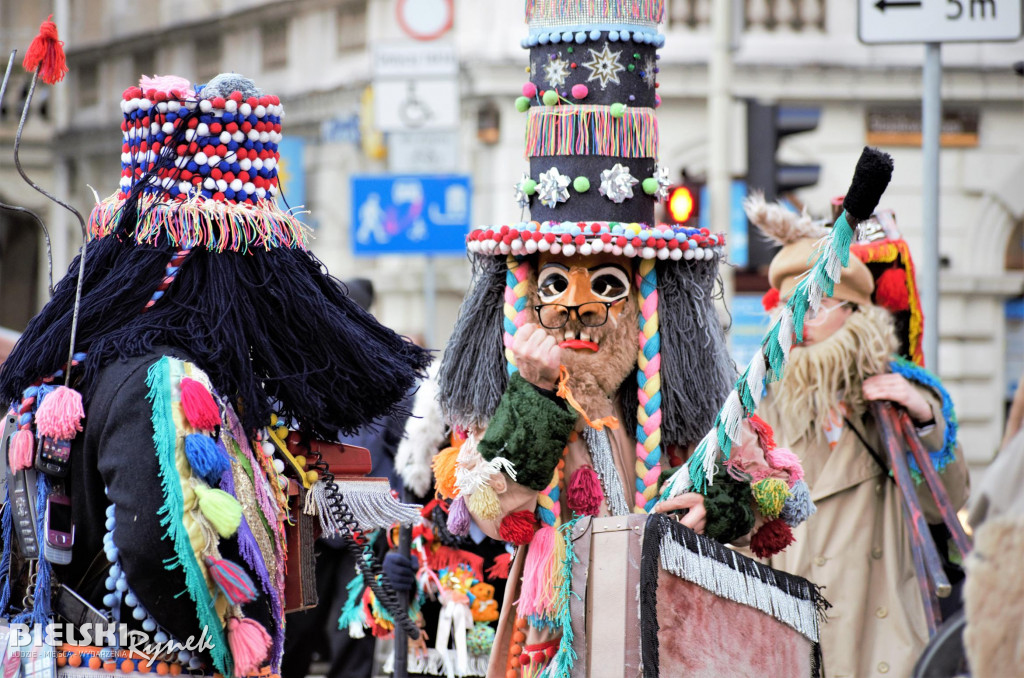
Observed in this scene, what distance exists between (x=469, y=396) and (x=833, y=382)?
1.53 metres

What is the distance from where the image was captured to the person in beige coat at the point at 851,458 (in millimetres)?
4930

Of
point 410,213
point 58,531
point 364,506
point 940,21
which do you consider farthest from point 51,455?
point 410,213

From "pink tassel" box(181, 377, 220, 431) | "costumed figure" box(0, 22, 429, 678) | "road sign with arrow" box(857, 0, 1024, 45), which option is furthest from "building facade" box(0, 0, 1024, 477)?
"pink tassel" box(181, 377, 220, 431)

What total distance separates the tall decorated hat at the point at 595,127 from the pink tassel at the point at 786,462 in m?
0.60

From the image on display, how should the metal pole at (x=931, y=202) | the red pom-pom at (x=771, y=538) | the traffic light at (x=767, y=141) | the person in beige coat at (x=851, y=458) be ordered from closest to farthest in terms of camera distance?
the red pom-pom at (x=771, y=538)
the person in beige coat at (x=851, y=458)
the metal pole at (x=931, y=202)
the traffic light at (x=767, y=141)

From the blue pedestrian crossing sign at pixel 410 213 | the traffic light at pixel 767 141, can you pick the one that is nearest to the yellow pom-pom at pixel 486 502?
the traffic light at pixel 767 141

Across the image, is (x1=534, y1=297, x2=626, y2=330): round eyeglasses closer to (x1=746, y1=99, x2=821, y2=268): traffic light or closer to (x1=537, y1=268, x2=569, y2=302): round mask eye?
(x1=537, y1=268, x2=569, y2=302): round mask eye

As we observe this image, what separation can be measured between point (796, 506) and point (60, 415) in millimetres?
2003

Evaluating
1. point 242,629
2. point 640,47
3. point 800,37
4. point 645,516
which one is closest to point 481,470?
point 645,516

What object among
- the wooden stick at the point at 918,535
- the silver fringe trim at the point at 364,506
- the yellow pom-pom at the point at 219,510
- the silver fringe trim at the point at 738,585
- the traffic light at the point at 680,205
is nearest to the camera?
the yellow pom-pom at the point at 219,510

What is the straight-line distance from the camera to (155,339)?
3.21 metres

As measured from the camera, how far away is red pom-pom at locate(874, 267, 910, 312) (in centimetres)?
520

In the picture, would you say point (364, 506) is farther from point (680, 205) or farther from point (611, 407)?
point (680, 205)

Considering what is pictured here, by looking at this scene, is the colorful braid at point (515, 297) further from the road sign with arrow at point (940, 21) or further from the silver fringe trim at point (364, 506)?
the road sign with arrow at point (940, 21)
